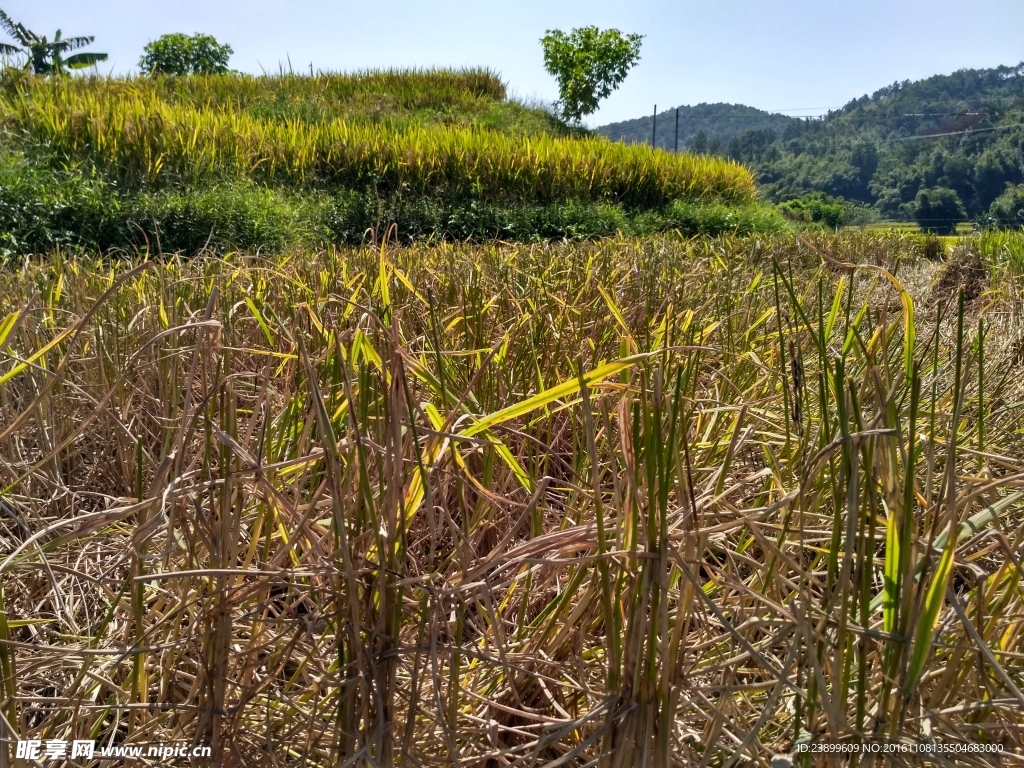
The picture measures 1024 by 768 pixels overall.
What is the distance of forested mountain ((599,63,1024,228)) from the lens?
2061 centimetres

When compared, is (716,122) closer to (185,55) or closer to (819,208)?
(819,208)

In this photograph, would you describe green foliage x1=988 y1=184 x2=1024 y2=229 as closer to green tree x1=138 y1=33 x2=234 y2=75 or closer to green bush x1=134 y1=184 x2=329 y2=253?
green bush x1=134 y1=184 x2=329 y2=253

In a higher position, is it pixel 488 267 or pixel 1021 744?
pixel 488 267

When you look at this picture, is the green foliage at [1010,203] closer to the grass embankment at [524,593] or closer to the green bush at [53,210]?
the green bush at [53,210]

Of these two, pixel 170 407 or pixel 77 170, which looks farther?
pixel 77 170

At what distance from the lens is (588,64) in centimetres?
1817

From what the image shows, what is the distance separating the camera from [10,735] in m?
0.50

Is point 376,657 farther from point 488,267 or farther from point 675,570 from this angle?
point 488,267

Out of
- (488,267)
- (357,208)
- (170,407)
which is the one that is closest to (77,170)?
(357,208)

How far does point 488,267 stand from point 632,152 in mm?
9962

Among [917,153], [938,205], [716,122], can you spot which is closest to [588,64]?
[938,205]

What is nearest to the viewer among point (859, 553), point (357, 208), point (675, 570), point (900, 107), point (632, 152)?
point (859, 553)

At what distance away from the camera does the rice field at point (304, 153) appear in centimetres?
616

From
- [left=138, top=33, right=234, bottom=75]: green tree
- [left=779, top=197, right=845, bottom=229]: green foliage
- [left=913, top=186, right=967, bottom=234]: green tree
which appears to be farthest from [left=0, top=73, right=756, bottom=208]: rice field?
[left=138, top=33, right=234, bottom=75]: green tree
